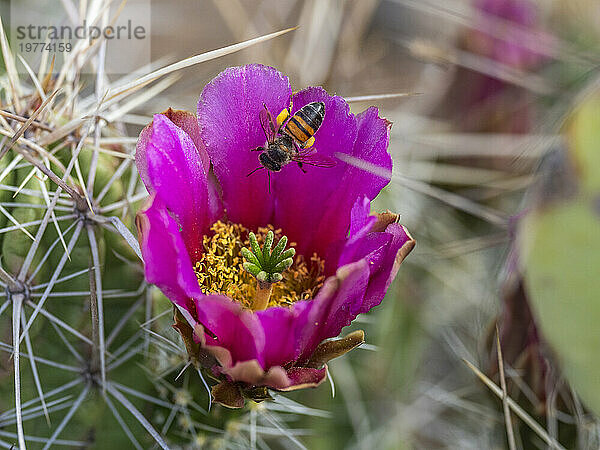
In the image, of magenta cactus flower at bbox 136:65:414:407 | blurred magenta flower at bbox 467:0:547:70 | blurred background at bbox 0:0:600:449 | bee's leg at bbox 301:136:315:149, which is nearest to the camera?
magenta cactus flower at bbox 136:65:414:407

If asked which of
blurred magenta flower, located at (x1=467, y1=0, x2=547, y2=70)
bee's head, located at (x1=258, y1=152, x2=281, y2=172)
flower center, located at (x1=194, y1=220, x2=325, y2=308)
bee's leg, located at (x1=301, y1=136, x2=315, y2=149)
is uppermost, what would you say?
blurred magenta flower, located at (x1=467, y1=0, x2=547, y2=70)

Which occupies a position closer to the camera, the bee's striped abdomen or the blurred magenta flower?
the bee's striped abdomen

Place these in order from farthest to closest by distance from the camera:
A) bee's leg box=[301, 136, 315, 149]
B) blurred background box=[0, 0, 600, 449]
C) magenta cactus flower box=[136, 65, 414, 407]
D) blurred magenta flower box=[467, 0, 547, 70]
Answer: blurred magenta flower box=[467, 0, 547, 70], blurred background box=[0, 0, 600, 449], bee's leg box=[301, 136, 315, 149], magenta cactus flower box=[136, 65, 414, 407]

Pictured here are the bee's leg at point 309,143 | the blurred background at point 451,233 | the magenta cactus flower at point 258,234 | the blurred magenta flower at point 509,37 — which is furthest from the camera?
the blurred magenta flower at point 509,37

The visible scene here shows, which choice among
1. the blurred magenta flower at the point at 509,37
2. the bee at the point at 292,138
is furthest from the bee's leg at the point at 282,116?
the blurred magenta flower at the point at 509,37

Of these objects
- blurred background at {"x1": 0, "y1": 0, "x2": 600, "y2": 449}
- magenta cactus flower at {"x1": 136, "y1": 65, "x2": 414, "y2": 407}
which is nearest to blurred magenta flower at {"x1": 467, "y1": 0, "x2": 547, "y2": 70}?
blurred background at {"x1": 0, "y1": 0, "x2": 600, "y2": 449}

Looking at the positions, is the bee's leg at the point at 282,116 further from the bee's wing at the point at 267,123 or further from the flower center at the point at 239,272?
the flower center at the point at 239,272

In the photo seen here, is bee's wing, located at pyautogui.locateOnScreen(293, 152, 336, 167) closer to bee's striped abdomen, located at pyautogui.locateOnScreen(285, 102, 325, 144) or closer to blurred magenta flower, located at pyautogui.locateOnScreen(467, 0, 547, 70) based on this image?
bee's striped abdomen, located at pyautogui.locateOnScreen(285, 102, 325, 144)

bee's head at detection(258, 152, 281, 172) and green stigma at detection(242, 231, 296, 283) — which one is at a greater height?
bee's head at detection(258, 152, 281, 172)
